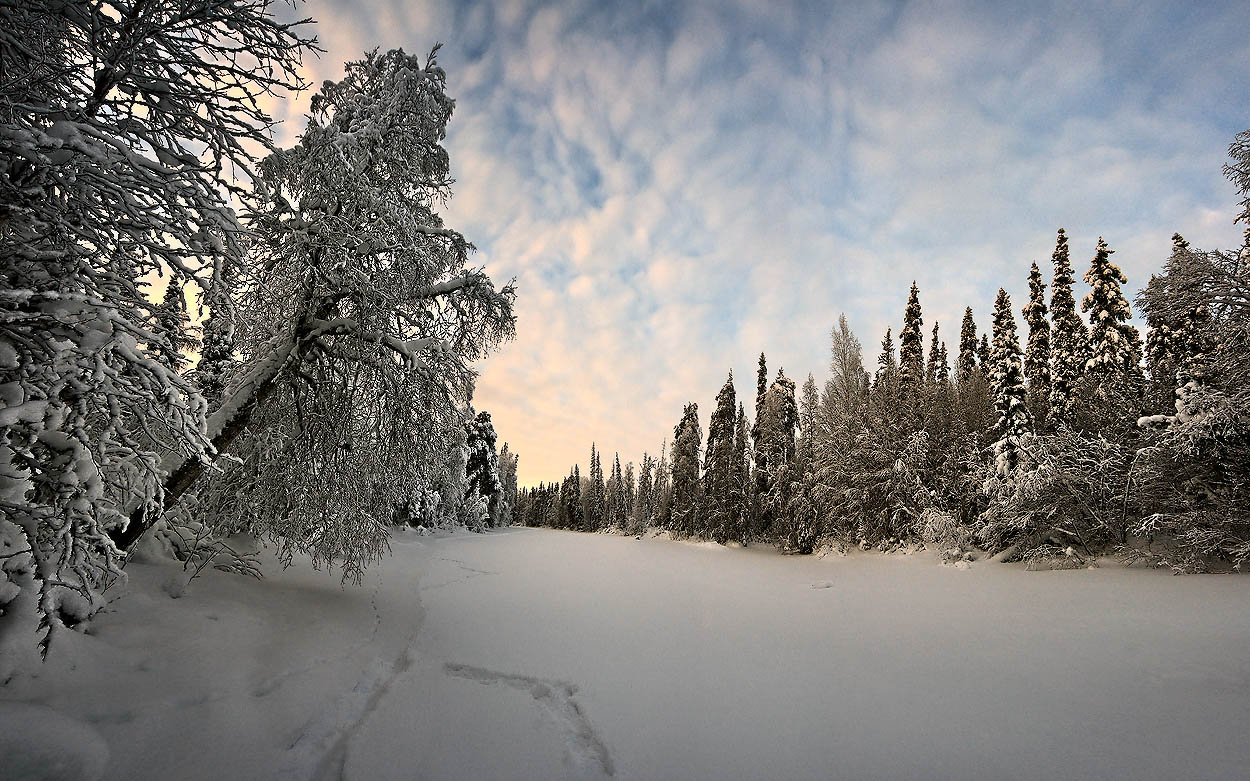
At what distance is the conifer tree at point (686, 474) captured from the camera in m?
41.7

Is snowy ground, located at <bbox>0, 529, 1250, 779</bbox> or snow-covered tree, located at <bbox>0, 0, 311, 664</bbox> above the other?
snow-covered tree, located at <bbox>0, 0, 311, 664</bbox>

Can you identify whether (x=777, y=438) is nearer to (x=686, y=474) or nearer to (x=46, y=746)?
(x=686, y=474)

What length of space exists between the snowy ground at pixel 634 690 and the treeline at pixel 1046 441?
2.35 m

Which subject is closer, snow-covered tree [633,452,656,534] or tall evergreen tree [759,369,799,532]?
tall evergreen tree [759,369,799,532]

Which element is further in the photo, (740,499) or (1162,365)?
(740,499)

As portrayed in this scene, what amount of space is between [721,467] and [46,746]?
1365 inches

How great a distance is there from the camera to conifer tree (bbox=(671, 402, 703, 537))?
41.7m

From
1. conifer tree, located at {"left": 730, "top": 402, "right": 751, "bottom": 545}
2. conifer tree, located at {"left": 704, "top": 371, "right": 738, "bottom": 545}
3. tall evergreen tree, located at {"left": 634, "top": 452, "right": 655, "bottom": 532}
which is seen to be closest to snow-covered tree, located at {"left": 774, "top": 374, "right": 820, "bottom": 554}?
conifer tree, located at {"left": 730, "top": 402, "right": 751, "bottom": 545}

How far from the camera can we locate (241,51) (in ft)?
13.9

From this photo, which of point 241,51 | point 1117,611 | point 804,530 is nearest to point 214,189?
point 241,51

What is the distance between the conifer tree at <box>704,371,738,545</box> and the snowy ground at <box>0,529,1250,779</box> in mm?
24015

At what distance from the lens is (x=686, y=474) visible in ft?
150

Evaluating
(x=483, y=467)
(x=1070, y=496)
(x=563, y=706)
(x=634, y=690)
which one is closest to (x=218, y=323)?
(x=563, y=706)

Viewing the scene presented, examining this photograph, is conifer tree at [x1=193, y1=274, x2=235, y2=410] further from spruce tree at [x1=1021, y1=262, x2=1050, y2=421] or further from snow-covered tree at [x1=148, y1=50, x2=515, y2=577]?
spruce tree at [x1=1021, y1=262, x2=1050, y2=421]
